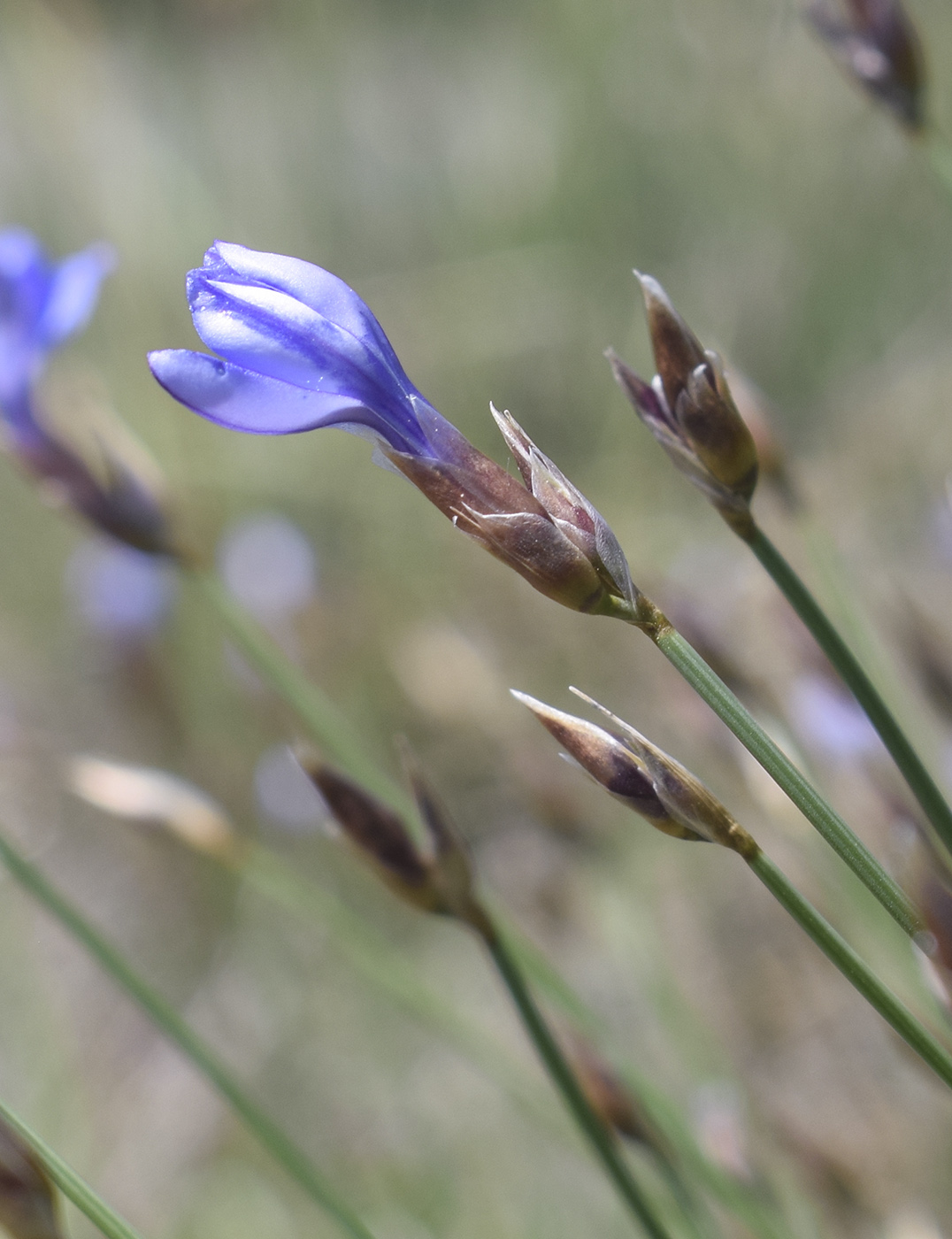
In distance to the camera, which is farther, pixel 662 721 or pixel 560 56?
pixel 560 56

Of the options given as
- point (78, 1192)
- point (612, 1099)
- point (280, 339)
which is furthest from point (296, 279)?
point (612, 1099)

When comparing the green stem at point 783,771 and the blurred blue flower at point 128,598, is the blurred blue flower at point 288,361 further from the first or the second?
the blurred blue flower at point 128,598

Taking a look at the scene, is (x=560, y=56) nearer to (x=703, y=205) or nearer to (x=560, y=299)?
(x=703, y=205)

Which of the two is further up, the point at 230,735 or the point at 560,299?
the point at 560,299

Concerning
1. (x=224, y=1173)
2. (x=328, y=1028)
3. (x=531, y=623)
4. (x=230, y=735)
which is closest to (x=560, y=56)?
(x=531, y=623)

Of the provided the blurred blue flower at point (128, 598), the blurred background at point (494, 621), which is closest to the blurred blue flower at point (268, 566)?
the blurred background at point (494, 621)

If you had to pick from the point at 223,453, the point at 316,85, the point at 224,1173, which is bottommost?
the point at 224,1173

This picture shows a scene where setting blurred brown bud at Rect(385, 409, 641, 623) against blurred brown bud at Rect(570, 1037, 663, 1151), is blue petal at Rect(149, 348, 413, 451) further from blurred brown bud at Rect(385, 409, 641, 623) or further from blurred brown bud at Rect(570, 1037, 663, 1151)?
blurred brown bud at Rect(570, 1037, 663, 1151)

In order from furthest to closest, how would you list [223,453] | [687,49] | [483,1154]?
[687,49] → [223,453] → [483,1154]
